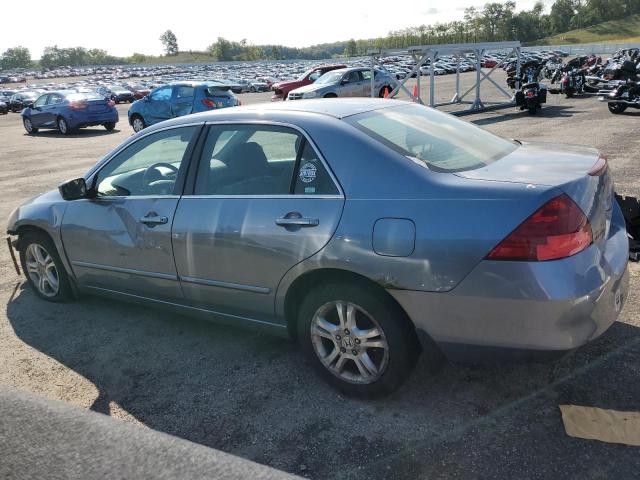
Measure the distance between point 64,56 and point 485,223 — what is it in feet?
709

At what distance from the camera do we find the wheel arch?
9.31 ft

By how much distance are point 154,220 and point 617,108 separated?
583 inches

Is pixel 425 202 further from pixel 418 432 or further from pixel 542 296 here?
pixel 418 432

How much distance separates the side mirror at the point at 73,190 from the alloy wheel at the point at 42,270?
0.74 metres

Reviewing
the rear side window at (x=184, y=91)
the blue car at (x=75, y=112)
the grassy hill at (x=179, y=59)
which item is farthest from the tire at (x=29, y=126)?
the grassy hill at (x=179, y=59)

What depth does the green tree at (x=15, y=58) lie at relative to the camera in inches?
7347

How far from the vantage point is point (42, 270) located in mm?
4770

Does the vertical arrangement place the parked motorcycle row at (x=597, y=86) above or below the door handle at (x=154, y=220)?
below

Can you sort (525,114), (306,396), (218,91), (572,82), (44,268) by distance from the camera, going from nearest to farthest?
(306,396) → (44,268) → (525,114) → (218,91) → (572,82)

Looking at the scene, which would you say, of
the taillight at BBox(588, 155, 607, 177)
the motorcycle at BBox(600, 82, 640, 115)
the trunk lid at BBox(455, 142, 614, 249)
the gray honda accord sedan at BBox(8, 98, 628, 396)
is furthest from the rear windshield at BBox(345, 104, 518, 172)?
the motorcycle at BBox(600, 82, 640, 115)

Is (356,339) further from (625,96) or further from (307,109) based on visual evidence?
(625,96)

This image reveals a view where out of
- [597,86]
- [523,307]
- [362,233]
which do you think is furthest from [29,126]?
[523,307]

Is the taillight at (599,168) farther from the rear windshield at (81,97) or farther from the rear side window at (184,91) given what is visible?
the rear windshield at (81,97)

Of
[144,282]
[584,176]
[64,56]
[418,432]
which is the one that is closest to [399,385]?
[418,432]
